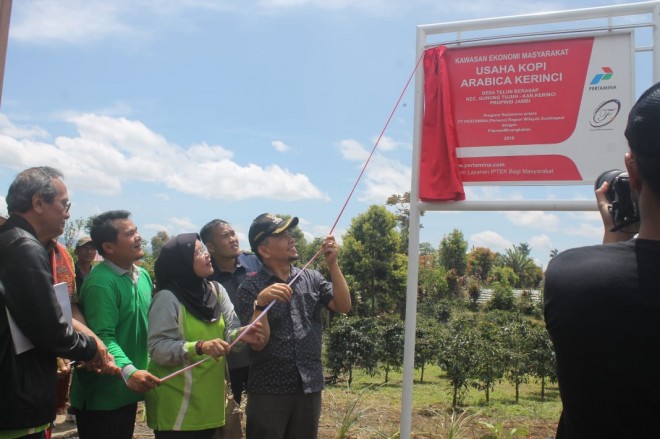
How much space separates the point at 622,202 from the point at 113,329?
8.30ft

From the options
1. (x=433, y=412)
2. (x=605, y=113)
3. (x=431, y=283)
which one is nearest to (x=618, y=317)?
(x=605, y=113)

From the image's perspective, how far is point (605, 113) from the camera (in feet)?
11.0

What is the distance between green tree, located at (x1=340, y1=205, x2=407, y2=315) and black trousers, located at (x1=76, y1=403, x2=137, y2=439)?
10.9 metres

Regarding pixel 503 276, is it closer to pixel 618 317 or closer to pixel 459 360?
pixel 459 360

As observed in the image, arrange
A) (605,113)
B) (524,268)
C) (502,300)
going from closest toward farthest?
(605,113) → (502,300) → (524,268)

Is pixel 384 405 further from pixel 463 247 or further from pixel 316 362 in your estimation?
pixel 463 247

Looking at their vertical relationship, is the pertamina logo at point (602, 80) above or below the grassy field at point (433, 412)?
above

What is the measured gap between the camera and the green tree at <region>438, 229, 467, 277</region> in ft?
90.9

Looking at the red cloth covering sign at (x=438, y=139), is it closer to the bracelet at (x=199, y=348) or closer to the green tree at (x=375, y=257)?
the bracelet at (x=199, y=348)

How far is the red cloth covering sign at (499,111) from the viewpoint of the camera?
343 centimetres

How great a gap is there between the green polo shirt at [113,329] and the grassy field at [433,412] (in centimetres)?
241

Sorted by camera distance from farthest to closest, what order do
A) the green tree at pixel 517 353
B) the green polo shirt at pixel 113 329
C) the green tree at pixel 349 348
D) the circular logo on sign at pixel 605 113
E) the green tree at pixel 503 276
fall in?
the green tree at pixel 503 276 → the green tree at pixel 349 348 → the green tree at pixel 517 353 → the circular logo on sign at pixel 605 113 → the green polo shirt at pixel 113 329

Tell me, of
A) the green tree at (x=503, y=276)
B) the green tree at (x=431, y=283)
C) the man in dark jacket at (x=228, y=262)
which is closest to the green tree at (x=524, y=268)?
the green tree at (x=503, y=276)

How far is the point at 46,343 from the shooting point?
2.43m
